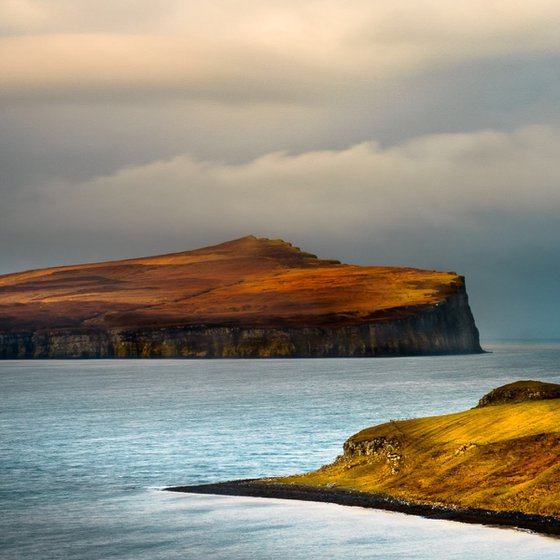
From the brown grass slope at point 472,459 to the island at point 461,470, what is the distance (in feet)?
0.14

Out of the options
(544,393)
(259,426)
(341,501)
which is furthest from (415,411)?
(341,501)

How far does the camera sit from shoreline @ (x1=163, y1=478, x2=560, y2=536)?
1437 inches

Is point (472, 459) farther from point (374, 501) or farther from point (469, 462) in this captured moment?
point (374, 501)

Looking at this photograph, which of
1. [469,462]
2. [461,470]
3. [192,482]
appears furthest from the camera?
[192,482]

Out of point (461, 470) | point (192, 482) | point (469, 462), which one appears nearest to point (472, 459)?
point (469, 462)

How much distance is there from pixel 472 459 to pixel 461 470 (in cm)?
66

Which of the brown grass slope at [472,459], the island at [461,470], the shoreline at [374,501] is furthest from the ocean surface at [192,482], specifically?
the brown grass slope at [472,459]

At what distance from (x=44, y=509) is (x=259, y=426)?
42959 mm

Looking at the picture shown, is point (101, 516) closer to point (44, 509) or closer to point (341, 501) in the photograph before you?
point (44, 509)

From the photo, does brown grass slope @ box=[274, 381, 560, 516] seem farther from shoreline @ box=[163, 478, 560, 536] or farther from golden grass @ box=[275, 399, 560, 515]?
shoreline @ box=[163, 478, 560, 536]

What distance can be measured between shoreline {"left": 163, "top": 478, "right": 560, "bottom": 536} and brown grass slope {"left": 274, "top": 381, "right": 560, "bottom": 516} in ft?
1.29

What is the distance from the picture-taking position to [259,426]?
8781 cm

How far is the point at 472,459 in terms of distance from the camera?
41812mm

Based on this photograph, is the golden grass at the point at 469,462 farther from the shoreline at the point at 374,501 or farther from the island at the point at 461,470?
the shoreline at the point at 374,501
